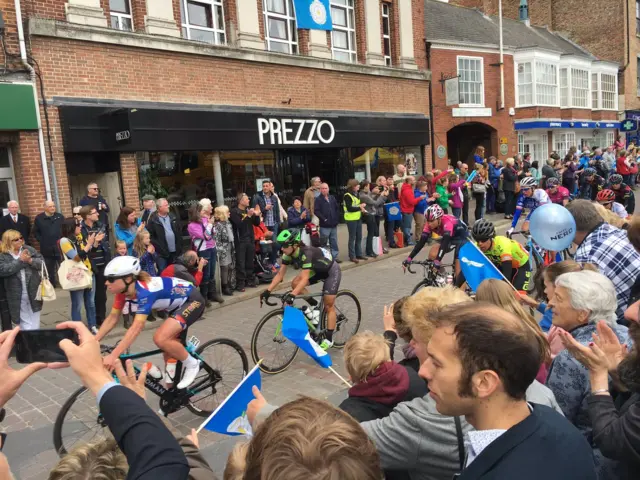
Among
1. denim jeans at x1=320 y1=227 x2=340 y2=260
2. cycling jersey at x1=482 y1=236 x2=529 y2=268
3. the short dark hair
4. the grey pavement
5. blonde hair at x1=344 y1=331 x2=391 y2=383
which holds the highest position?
the short dark hair

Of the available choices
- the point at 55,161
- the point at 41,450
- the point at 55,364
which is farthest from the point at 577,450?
the point at 55,161

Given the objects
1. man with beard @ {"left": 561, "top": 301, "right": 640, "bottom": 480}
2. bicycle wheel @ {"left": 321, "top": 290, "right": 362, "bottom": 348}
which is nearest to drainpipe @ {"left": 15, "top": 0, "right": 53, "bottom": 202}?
bicycle wheel @ {"left": 321, "top": 290, "right": 362, "bottom": 348}

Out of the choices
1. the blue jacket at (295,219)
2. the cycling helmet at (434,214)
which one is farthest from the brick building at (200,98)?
the cycling helmet at (434,214)

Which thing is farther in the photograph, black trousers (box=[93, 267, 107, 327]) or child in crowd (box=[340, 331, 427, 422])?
black trousers (box=[93, 267, 107, 327])

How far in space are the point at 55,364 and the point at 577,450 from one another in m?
2.07

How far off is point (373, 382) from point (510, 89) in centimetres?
2550

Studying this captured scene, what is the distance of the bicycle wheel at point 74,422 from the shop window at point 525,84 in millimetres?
25885

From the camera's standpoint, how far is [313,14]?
15.3 m

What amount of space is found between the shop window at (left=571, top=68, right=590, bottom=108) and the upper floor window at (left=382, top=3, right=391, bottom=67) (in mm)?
15701

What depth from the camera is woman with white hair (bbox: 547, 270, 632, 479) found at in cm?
251

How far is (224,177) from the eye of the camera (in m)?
14.1

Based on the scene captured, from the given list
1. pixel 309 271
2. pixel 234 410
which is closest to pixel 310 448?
pixel 234 410

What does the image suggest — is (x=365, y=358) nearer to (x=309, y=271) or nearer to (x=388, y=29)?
(x=309, y=271)

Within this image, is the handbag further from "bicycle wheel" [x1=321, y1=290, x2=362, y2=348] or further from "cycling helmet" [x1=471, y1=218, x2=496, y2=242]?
"cycling helmet" [x1=471, y1=218, x2=496, y2=242]
